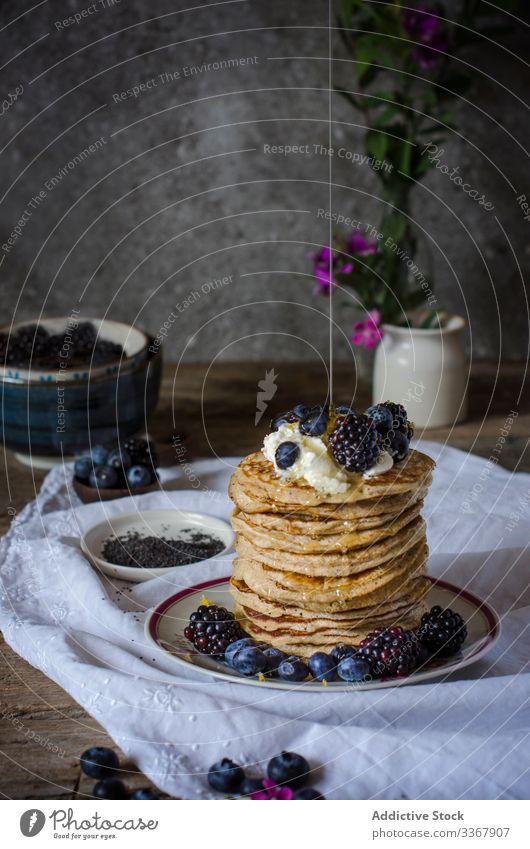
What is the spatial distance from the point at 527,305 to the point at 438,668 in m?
2.08

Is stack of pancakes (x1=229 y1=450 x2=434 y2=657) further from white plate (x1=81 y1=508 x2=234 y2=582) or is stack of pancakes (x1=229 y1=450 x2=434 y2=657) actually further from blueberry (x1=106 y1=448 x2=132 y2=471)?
blueberry (x1=106 y1=448 x2=132 y2=471)

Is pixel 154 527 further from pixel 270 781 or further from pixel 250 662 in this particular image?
pixel 270 781

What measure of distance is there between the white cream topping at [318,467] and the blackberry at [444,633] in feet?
0.73

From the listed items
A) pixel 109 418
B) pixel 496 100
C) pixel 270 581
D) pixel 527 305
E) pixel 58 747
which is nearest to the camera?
pixel 58 747

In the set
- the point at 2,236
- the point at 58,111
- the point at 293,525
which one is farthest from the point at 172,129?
the point at 293,525

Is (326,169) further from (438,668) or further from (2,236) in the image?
(438,668)

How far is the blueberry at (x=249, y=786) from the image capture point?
4.17 feet

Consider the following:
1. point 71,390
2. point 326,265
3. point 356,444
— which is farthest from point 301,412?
point 326,265

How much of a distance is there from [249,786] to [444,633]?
37cm

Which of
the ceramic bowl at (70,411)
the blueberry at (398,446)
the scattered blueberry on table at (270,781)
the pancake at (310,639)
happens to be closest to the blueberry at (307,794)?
the scattered blueberry on table at (270,781)

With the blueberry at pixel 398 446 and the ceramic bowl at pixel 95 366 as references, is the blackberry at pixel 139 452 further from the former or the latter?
the blueberry at pixel 398 446

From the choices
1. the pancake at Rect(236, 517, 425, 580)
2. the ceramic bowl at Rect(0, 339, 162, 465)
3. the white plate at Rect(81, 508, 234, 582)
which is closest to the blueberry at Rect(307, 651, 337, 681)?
the pancake at Rect(236, 517, 425, 580)

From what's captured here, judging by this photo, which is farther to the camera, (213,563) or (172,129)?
(172,129)
